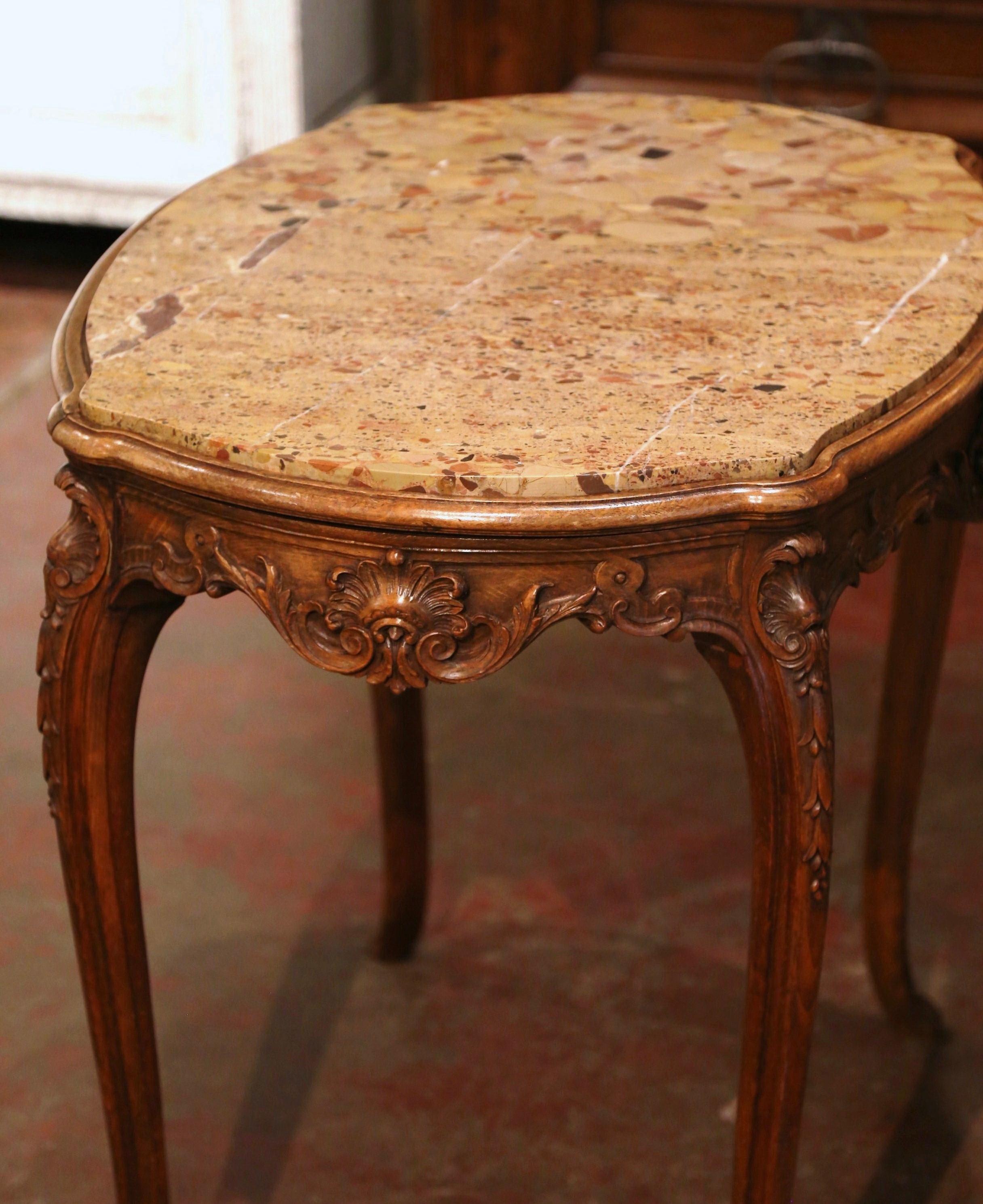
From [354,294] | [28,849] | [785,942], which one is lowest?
[28,849]

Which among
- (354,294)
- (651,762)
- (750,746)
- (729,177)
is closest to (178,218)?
(354,294)

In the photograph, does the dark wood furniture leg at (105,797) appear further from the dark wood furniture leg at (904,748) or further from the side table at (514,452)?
the dark wood furniture leg at (904,748)

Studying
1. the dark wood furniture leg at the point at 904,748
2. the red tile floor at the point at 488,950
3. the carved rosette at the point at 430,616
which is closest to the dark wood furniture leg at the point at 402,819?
the red tile floor at the point at 488,950

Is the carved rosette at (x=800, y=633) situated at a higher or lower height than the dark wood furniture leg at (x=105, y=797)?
higher

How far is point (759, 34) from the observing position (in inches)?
108

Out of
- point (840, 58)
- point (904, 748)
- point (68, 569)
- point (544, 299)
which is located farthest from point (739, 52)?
point (68, 569)

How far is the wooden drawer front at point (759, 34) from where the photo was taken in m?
2.65

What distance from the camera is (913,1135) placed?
4.24ft

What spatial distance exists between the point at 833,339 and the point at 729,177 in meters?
0.30

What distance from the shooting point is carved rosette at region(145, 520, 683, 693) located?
797 mm

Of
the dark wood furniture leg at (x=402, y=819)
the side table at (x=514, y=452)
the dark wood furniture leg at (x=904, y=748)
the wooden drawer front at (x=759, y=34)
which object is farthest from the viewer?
the wooden drawer front at (x=759, y=34)

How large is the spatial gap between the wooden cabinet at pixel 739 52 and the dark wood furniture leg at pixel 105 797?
2.14 meters

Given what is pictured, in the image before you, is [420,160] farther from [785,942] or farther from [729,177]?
[785,942]

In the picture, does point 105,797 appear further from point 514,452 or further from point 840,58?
point 840,58
